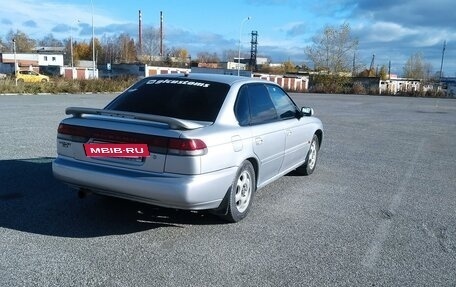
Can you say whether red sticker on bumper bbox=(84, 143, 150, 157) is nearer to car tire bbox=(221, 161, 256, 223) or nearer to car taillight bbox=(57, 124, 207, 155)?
car taillight bbox=(57, 124, 207, 155)

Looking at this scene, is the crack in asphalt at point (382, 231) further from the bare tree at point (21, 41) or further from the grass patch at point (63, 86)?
the bare tree at point (21, 41)

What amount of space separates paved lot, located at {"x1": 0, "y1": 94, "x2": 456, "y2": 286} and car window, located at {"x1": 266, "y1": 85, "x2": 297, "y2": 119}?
3.54 feet

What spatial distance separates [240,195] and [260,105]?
49.2 inches

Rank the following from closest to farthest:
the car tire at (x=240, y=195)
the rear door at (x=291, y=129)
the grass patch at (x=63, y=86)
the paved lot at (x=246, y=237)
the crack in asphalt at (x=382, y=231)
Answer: the paved lot at (x=246, y=237) < the crack in asphalt at (x=382, y=231) < the car tire at (x=240, y=195) < the rear door at (x=291, y=129) < the grass patch at (x=63, y=86)

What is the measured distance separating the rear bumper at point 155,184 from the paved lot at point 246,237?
0.40m

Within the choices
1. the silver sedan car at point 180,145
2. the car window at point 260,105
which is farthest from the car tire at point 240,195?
the car window at point 260,105

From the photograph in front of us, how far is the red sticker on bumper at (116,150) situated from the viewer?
4.01m

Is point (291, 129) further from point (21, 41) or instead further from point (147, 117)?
point (21, 41)

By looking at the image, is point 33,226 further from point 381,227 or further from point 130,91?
point 381,227

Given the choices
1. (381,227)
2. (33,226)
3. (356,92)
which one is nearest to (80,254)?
(33,226)

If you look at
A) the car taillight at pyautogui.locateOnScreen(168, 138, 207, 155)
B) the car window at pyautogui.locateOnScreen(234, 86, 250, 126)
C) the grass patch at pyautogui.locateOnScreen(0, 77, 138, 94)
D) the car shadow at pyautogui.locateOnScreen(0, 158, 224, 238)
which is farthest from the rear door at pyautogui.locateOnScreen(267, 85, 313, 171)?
the grass patch at pyautogui.locateOnScreen(0, 77, 138, 94)

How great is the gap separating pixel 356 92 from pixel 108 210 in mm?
57631

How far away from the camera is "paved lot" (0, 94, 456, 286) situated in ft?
11.4

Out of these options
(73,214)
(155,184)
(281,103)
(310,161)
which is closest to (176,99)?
(155,184)
